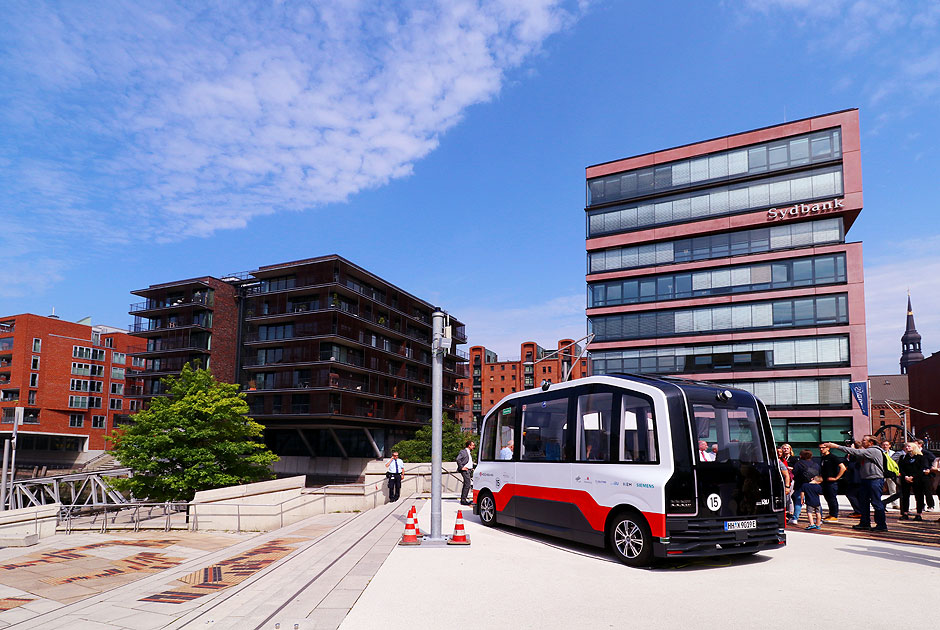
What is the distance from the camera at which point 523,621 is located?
6215 mm

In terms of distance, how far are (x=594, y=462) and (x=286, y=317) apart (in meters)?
49.7

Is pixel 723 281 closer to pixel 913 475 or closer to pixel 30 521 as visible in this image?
pixel 913 475

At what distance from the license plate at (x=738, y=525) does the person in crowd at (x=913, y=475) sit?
24.4 feet

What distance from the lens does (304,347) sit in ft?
181

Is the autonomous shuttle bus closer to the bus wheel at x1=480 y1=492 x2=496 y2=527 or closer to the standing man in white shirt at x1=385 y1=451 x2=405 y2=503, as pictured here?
the bus wheel at x1=480 y1=492 x2=496 y2=527

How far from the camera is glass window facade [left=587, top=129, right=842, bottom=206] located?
1711 inches

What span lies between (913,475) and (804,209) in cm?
3324

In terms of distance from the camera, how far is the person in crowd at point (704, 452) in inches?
353

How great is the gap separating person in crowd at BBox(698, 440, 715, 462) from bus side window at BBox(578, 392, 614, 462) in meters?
1.43

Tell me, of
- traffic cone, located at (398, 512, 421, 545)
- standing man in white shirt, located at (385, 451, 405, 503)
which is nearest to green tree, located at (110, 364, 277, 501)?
standing man in white shirt, located at (385, 451, 405, 503)

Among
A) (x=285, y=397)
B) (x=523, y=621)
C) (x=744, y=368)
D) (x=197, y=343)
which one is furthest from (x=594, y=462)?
(x=197, y=343)

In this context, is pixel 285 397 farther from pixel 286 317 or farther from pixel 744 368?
pixel 744 368

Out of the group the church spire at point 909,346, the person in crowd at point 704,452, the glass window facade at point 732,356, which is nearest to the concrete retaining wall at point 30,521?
the person in crowd at point 704,452

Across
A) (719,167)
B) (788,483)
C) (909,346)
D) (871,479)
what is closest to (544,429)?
(788,483)
